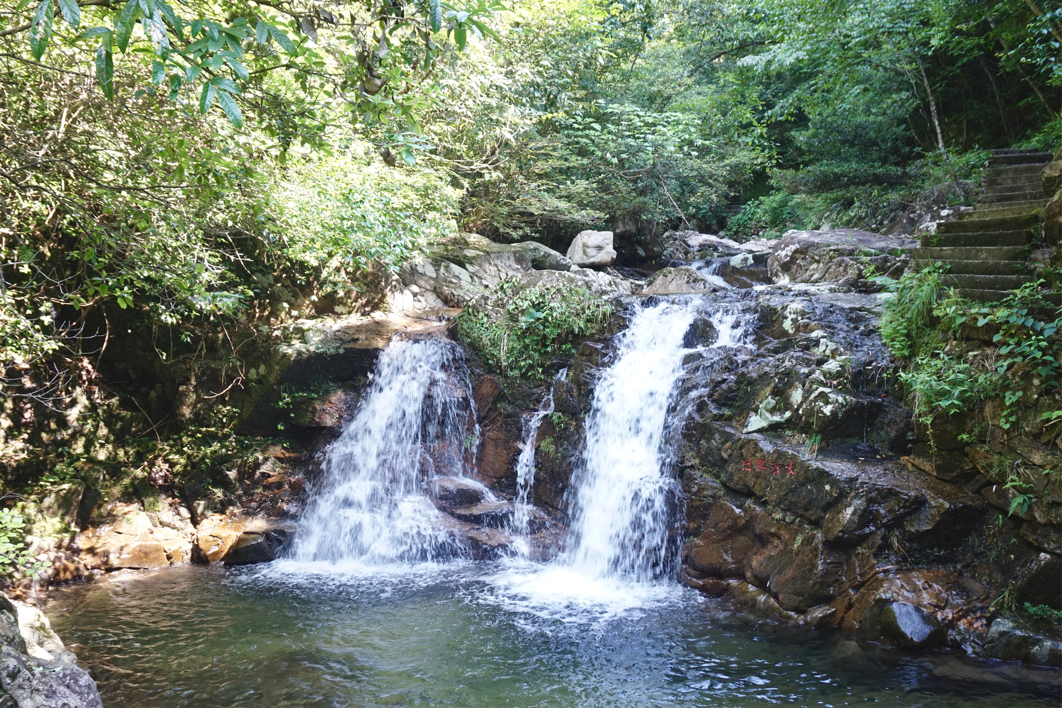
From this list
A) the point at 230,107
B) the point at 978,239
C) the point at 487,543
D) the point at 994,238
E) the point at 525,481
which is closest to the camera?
the point at 230,107

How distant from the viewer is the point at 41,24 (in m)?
2.41

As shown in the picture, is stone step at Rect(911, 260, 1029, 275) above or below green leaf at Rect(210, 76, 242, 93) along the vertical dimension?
above

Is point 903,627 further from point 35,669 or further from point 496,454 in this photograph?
point 35,669

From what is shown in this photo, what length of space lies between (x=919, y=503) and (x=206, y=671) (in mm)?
6358

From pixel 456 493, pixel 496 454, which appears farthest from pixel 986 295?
pixel 456 493

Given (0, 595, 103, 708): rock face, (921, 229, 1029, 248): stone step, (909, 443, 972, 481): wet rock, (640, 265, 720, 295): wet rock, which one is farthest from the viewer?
(640, 265, 720, 295): wet rock

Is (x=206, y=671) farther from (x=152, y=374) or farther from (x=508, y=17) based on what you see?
(x=508, y=17)

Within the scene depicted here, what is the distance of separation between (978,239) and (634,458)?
15.2 ft

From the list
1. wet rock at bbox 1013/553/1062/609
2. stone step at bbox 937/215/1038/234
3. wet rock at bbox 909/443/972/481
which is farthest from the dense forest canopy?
wet rock at bbox 1013/553/1062/609

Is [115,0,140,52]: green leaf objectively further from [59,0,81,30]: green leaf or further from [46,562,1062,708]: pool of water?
[46,562,1062,708]: pool of water

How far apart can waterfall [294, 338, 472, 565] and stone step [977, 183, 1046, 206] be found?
7.43 metres

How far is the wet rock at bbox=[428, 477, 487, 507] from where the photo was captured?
8484 mm

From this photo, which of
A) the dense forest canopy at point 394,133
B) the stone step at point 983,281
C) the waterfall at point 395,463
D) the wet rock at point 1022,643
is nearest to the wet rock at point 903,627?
the wet rock at point 1022,643

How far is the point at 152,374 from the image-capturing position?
9.55 meters
